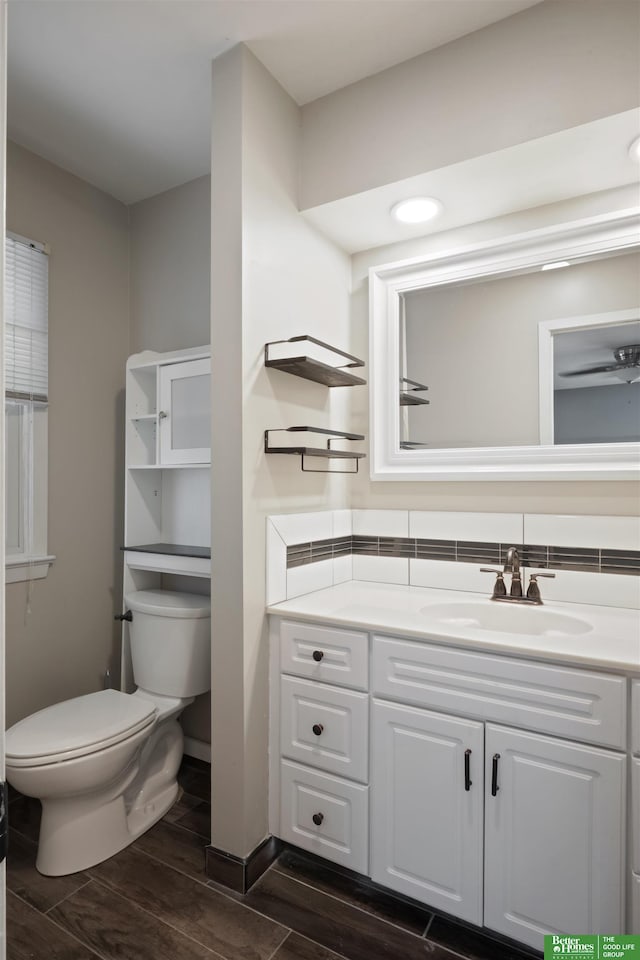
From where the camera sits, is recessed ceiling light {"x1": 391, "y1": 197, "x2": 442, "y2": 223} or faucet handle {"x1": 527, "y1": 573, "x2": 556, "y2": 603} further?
recessed ceiling light {"x1": 391, "y1": 197, "x2": 442, "y2": 223}

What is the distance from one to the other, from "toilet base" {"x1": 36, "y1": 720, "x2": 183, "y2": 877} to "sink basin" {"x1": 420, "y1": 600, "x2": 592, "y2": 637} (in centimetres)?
111

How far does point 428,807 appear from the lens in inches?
55.5

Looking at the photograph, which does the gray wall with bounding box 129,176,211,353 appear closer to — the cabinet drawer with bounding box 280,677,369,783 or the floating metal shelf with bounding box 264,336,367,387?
the floating metal shelf with bounding box 264,336,367,387

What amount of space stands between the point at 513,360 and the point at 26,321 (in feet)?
6.03

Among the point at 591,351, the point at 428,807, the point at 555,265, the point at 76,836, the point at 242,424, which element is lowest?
the point at 76,836

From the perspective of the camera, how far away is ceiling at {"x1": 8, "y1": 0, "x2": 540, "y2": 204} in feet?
4.89

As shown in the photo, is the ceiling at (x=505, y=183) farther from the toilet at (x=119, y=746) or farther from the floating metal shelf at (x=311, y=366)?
the toilet at (x=119, y=746)

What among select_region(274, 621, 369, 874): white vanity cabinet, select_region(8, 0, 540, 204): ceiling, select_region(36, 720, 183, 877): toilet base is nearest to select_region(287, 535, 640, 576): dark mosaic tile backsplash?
select_region(274, 621, 369, 874): white vanity cabinet

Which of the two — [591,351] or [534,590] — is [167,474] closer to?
[534,590]

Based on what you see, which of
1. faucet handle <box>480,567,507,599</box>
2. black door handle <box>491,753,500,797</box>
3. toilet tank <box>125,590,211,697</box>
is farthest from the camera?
toilet tank <box>125,590,211,697</box>

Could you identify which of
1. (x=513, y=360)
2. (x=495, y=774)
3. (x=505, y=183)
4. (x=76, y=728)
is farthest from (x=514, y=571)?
(x=76, y=728)

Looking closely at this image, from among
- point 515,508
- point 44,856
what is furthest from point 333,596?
point 44,856

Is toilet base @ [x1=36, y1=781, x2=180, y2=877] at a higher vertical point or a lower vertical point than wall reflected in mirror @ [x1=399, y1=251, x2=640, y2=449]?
lower

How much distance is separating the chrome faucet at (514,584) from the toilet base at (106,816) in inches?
50.7
